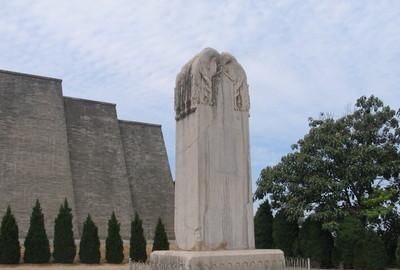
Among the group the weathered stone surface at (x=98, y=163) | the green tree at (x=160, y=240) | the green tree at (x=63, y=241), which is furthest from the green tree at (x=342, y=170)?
the weathered stone surface at (x=98, y=163)

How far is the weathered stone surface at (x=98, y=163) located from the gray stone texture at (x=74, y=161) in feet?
0.18

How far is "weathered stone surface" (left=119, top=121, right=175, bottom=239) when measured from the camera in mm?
33312

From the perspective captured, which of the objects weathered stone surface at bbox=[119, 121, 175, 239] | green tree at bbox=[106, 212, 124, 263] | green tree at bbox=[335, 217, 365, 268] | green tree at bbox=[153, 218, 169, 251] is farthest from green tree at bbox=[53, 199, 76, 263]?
green tree at bbox=[335, 217, 365, 268]

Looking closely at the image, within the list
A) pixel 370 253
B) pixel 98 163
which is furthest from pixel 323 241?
pixel 98 163

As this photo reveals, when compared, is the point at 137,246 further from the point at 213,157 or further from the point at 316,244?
the point at 213,157

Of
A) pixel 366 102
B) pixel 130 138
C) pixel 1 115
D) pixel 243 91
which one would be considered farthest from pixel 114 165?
pixel 243 91

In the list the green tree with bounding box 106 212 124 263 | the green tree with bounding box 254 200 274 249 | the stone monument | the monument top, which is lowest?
the green tree with bounding box 106 212 124 263

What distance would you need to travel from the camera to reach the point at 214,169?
5984 millimetres

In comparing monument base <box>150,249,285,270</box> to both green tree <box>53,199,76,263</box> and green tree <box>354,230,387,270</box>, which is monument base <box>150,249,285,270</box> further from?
green tree <box>53,199,76,263</box>

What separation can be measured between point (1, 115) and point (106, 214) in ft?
30.1

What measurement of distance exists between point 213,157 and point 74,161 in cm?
2756

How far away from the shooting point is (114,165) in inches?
1312

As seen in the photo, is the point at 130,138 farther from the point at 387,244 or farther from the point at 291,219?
the point at 387,244

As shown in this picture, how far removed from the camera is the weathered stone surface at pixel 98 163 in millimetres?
30766
